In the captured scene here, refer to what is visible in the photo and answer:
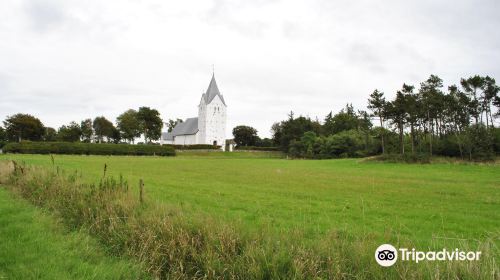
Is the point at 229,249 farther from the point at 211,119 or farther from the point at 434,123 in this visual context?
the point at 211,119

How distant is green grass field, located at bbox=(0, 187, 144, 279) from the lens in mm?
6195

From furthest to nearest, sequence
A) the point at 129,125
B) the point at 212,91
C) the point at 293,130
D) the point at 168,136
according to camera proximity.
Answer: the point at 168,136
the point at 212,91
the point at 129,125
the point at 293,130

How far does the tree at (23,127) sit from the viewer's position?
97.7 m

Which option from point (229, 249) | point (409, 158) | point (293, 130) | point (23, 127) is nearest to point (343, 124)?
point (293, 130)

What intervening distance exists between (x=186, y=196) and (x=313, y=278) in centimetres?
1246

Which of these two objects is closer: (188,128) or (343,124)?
(343,124)

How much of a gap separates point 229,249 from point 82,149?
73.7m

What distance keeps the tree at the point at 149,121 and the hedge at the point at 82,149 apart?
2819 centimetres

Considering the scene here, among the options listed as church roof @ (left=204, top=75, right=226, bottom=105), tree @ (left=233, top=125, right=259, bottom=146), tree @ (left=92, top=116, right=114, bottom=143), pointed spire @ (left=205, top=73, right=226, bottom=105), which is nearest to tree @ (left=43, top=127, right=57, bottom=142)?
tree @ (left=92, top=116, right=114, bottom=143)

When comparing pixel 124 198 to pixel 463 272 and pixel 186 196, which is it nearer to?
pixel 186 196

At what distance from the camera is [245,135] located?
130 metres

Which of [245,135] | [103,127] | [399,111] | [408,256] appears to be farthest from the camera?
[245,135]

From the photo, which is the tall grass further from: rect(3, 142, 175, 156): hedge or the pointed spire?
the pointed spire

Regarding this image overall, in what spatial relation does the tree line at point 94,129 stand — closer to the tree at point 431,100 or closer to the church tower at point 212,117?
the church tower at point 212,117
